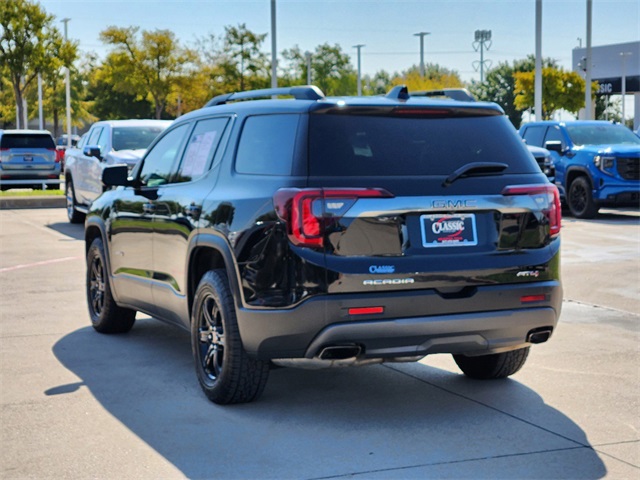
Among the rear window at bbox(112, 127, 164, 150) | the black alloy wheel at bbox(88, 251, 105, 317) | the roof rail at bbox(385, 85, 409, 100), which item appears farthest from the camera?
the rear window at bbox(112, 127, 164, 150)

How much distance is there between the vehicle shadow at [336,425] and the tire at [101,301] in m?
0.97

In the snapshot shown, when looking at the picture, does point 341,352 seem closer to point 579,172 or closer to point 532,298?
point 532,298

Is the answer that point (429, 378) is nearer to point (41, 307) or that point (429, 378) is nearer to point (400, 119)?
point (400, 119)

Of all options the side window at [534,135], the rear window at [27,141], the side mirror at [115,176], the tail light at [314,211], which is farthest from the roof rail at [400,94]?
the rear window at [27,141]

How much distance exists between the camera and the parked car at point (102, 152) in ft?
59.8

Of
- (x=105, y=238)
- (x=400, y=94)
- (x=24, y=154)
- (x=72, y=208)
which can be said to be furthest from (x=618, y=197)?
(x=24, y=154)

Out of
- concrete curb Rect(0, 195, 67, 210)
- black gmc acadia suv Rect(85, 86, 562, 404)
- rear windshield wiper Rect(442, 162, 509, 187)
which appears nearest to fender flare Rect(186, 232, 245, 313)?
black gmc acadia suv Rect(85, 86, 562, 404)

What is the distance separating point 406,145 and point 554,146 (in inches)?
632

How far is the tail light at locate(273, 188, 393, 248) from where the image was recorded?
19.0 feet

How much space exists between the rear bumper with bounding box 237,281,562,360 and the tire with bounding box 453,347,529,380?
0.77m

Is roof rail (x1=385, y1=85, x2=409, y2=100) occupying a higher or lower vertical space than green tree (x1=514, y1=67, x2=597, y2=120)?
lower

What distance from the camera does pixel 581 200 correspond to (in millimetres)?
21344

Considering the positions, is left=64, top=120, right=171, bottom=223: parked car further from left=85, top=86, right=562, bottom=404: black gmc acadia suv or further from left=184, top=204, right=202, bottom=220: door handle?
left=85, top=86, right=562, bottom=404: black gmc acadia suv

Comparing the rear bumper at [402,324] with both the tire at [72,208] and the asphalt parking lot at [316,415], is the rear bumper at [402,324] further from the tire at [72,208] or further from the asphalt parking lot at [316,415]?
the tire at [72,208]
